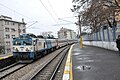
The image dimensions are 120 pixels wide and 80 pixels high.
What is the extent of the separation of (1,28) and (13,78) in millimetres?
71017

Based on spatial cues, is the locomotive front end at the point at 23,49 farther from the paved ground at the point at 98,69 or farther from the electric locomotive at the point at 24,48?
the paved ground at the point at 98,69

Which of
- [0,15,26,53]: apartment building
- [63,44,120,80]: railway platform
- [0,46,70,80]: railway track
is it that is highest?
[0,15,26,53]: apartment building

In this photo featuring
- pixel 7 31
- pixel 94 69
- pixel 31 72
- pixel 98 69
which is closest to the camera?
pixel 98 69

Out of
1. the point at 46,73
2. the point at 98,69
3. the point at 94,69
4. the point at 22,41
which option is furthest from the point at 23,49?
the point at 98,69

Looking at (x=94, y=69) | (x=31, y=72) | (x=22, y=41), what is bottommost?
(x=31, y=72)

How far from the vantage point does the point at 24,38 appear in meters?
24.3

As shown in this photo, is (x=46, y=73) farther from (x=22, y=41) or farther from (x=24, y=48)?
(x=22, y=41)

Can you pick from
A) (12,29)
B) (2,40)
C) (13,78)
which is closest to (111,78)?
(13,78)

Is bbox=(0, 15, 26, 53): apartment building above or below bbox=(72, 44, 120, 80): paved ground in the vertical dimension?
above

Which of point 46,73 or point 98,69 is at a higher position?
point 98,69

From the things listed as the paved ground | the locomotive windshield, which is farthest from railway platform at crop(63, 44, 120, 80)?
the locomotive windshield

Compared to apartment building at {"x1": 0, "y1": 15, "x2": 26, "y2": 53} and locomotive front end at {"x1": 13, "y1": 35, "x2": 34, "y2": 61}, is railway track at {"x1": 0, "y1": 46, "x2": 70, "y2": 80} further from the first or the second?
apartment building at {"x1": 0, "y1": 15, "x2": 26, "y2": 53}

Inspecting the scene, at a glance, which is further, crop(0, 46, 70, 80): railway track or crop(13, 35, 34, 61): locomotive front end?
crop(13, 35, 34, 61): locomotive front end

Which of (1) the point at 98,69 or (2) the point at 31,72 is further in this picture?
(2) the point at 31,72
